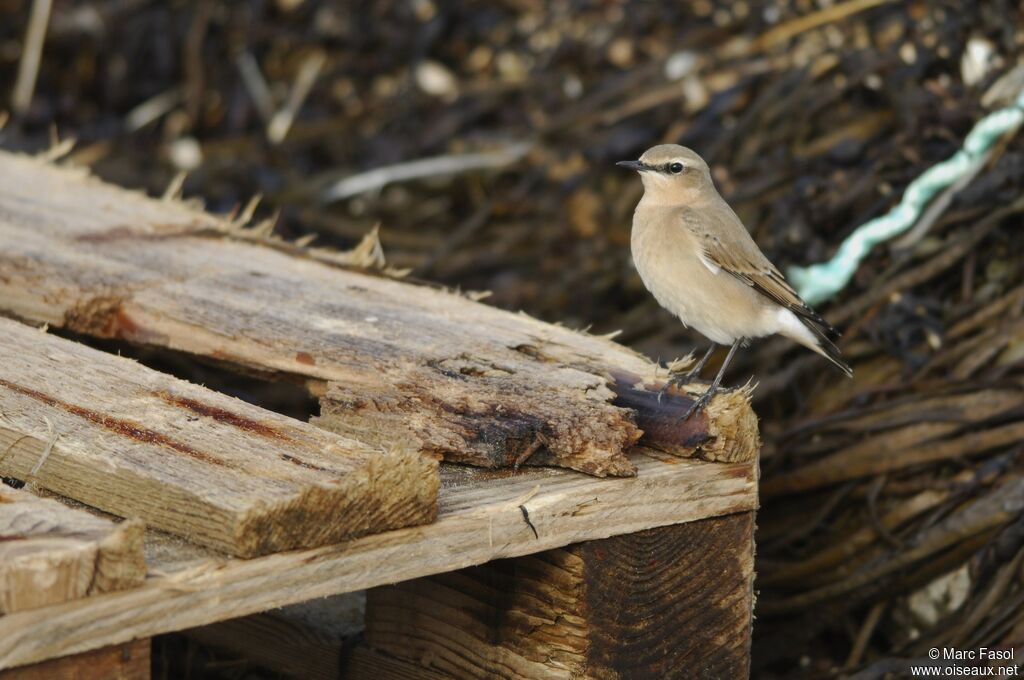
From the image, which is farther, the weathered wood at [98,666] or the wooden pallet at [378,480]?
the wooden pallet at [378,480]

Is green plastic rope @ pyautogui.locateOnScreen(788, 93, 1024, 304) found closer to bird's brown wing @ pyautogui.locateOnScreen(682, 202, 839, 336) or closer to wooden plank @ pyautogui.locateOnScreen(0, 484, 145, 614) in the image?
bird's brown wing @ pyautogui.locateOnScreen(682, 202, 839, 336)

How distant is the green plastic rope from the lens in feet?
14.7

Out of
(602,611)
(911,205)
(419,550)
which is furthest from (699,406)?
(911,205)

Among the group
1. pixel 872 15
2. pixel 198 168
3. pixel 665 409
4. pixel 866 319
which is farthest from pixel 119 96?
pixel 665 409

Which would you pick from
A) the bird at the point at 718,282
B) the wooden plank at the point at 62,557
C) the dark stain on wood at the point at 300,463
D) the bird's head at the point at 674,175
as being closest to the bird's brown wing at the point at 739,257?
the bird at the point at 718,282

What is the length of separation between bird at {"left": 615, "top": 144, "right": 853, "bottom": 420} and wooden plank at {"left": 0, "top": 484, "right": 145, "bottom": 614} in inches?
77.3

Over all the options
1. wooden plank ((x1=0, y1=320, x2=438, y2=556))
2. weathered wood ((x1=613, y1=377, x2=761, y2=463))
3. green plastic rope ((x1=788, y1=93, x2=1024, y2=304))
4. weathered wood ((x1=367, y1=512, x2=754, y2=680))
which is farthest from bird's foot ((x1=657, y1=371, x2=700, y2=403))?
green plastic rope ((x1=788, y1=93, x2=1024, y2=304))

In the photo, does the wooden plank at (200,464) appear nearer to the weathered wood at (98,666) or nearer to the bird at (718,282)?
the weathered wood at (98,666)

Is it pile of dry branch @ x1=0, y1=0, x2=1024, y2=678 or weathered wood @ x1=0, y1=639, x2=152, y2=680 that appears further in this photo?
pile of dry branch @ x1=0, y1=0, x2=1024, y2=678

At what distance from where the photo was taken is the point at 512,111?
6453 millimetres

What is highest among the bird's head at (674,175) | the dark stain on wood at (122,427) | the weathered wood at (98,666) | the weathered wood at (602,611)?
the bird's head at (674,175)

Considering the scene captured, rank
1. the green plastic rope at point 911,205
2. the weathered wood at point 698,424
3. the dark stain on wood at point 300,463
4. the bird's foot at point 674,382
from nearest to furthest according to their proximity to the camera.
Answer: the dark stain on wood at point 300,463, the weathered wood at point 698,424, the bird's foot at point 674,382, the green plastic rope at point 911,205

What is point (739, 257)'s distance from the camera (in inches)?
153

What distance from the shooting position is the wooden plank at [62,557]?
198 centimetres
